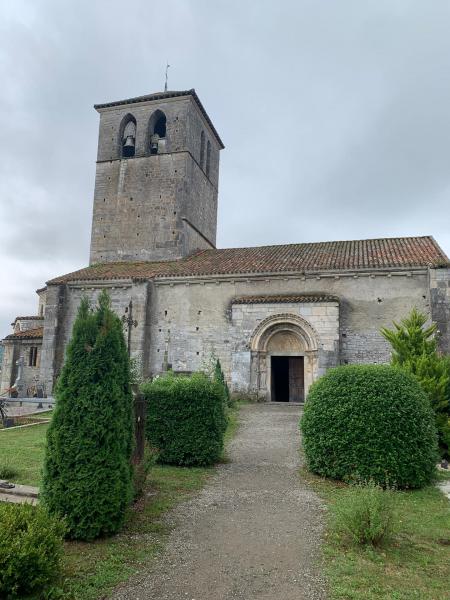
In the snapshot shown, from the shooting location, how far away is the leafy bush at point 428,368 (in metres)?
9.36

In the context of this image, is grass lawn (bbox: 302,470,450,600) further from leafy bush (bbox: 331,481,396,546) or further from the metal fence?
the metal fence

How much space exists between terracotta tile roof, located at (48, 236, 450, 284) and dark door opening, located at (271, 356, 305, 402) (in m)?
3.92

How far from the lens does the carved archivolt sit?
55.3 ft

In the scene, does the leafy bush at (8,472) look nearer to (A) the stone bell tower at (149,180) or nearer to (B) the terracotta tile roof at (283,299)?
(B) the terracotta tile roof at (283,299)

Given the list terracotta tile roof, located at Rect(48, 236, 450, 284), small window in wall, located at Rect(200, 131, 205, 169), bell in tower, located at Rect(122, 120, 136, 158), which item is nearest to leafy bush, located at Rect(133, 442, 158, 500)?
terracotta tile roof, located at Rect(48, 236, 450, 284)

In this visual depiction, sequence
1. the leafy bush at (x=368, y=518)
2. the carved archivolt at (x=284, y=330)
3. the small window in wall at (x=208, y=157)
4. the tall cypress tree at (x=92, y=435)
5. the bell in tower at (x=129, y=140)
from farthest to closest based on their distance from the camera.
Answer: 1. the small window in wall at (x=208, y=157)
2. the bell in tower at (x=129, y=140)
3. the carved archivolt at (x=284, y=330)
4. the tall cypress tree at (x=92, y=435)
5. the leafy bush at (x=368, y=518)

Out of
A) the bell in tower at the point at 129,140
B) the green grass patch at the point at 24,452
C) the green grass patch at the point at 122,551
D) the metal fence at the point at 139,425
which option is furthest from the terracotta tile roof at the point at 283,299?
the bell in tower at the point at 129,140

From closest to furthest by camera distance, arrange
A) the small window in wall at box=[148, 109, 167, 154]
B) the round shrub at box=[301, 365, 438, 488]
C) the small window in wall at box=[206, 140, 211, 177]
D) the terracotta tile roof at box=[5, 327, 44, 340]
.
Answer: the round shrub at box=[301, 365, 438, 488] → the terracotta tile roof at box=[5, 327, 44, 340] → the small window in wall at box=[148, 109, 167, 154] → the small window in wall at box=[206, 140, 211, 177]

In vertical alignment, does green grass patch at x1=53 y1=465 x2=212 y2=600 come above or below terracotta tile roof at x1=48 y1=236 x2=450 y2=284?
below

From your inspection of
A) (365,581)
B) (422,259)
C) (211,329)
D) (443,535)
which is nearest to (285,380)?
(211,329)

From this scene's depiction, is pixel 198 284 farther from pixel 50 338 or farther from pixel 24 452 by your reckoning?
pixel 24 452

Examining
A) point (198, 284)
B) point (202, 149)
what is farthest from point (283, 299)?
point (202, 149)

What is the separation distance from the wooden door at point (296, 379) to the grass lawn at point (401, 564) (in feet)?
40.3

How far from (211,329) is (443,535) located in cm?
1418
